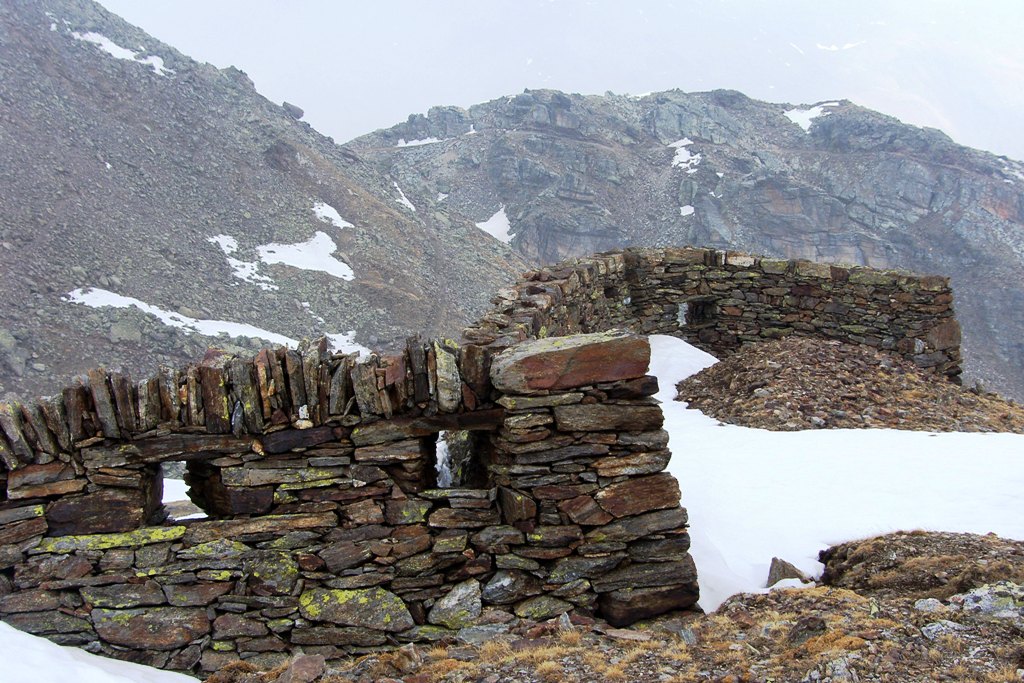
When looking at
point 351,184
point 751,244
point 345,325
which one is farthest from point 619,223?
point 345,325

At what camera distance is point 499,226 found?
71.8 metres

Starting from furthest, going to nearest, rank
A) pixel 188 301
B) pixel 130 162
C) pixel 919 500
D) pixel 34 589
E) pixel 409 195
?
pixel 409 195, pixel 130 162, pixel 188 301, pixel 919 500, pixel 34 589

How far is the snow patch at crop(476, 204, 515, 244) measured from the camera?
69375 millimetres

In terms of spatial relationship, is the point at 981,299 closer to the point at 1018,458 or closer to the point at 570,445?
the point at 1018,458

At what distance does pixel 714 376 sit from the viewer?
13.5m

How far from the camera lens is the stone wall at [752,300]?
554 inches

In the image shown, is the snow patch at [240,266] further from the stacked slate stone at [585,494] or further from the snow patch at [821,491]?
the stacked slate stone at [585,494]

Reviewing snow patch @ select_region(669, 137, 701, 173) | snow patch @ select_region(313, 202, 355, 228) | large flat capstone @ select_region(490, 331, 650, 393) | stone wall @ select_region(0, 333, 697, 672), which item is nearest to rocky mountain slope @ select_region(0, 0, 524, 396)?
snow patch @ select_region(313, 202, 355, 228)

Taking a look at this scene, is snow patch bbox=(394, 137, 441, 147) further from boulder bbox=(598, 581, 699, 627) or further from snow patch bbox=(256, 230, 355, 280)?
boulder bbox=(598, 581, 699, 627)

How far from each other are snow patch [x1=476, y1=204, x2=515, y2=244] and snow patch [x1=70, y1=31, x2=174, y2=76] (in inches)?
1184

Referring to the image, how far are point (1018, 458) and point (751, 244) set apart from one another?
6395cm

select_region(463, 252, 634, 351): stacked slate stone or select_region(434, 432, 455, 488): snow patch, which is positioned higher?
select_region(463, 252, 634, 351): stacked slate stone

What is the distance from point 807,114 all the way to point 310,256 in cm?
7791

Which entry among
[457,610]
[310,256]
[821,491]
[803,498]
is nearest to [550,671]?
[457,610]
